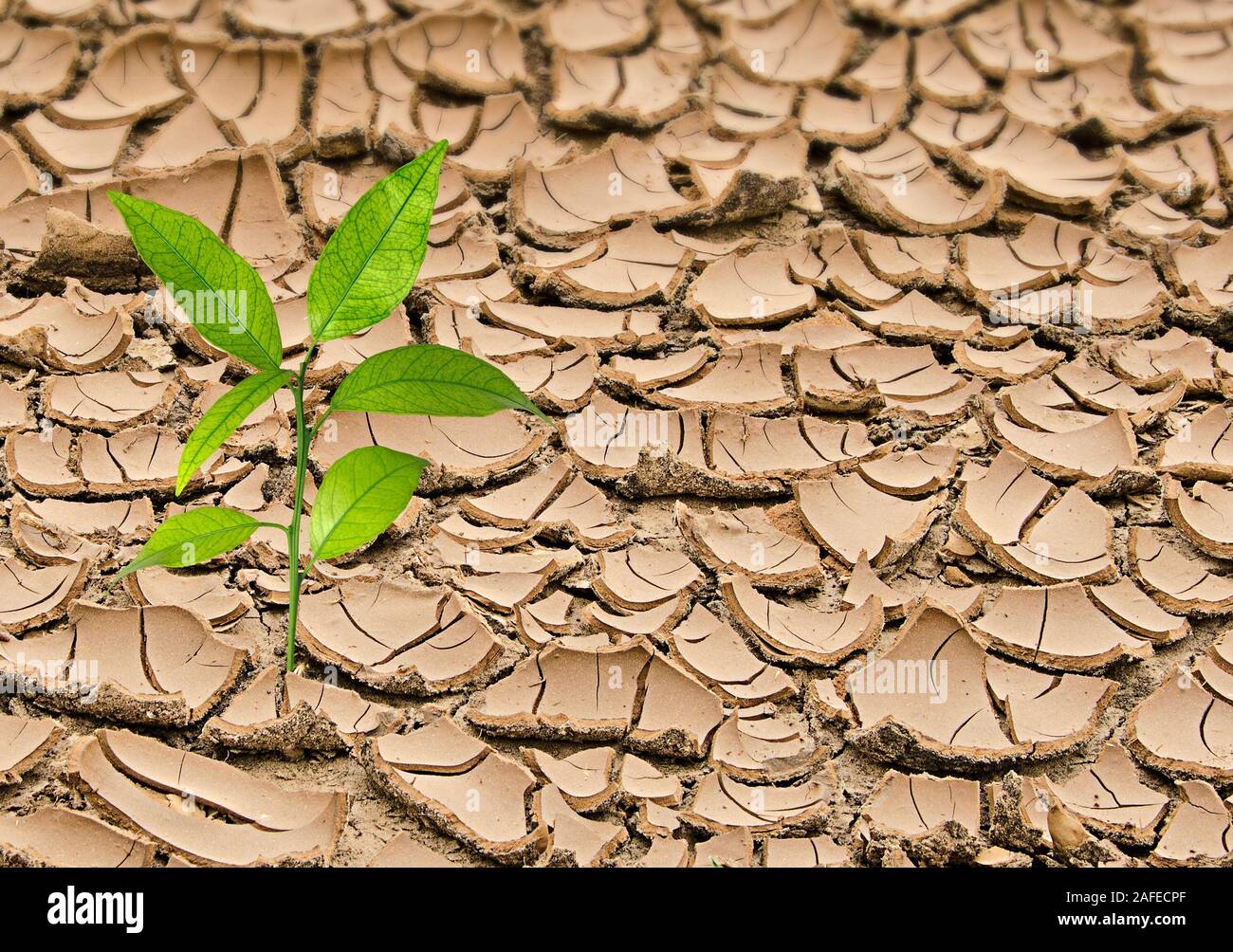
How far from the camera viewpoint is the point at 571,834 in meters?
1.04

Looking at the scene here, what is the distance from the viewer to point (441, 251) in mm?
1592

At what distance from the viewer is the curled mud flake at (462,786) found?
104 centimetres

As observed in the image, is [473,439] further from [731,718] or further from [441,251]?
[731,718]

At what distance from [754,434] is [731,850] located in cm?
51

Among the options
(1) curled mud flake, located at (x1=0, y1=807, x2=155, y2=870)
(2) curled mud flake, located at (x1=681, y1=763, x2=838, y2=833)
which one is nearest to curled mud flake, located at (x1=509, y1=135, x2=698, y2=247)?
(2) curled mud flake, located at (x1=681, y1=763, x2=838, y2=833)

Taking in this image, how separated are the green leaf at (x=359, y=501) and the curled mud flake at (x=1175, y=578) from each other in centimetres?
72

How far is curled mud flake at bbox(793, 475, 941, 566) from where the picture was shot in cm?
128

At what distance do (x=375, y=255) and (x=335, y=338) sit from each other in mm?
78

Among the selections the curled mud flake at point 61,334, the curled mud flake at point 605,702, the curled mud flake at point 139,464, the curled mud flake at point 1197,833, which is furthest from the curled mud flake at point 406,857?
the curled mud flake at point 61,334

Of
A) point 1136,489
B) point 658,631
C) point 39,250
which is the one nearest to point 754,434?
point 658,631

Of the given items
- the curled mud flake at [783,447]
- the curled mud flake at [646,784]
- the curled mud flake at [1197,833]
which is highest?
the curled mud flake at [783,447]

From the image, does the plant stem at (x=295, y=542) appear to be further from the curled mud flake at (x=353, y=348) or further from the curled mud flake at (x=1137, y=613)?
the curled mud flake at (x=1137, y=613)

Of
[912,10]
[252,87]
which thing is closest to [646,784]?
[252,87]

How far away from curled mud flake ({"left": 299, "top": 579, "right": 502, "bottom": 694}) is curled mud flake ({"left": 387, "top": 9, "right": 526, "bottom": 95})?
918 millimetres
